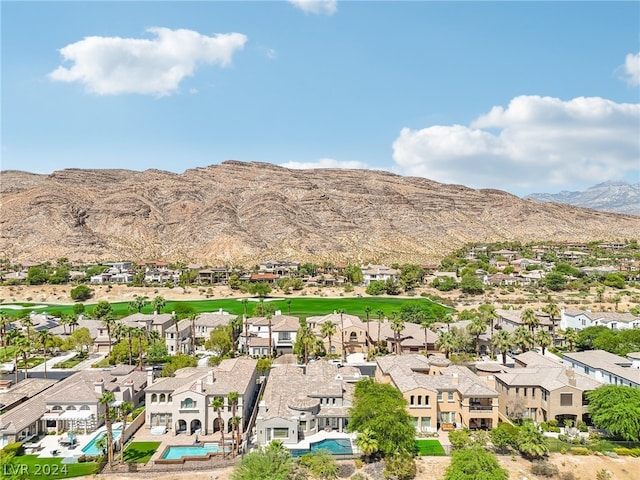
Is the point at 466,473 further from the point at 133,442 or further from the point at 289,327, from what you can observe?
the point at 289,327

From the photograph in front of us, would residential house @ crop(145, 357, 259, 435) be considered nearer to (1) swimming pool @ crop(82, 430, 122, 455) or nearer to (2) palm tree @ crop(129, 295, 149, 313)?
(1) swimming pool @ crop(82, 430, 122, 455)

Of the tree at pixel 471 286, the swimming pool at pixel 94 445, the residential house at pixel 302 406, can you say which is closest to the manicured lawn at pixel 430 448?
the residential house at pixel 302 406

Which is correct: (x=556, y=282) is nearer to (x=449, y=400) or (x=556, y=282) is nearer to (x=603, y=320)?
(x=603, y=320)

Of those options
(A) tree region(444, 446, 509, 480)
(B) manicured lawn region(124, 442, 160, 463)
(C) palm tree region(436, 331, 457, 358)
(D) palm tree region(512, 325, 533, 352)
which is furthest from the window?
(B) manicured lawn region(124, 442, 160, 463)

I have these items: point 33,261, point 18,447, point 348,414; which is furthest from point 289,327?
point 33,261

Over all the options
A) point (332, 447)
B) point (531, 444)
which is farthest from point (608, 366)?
point (332, 447)

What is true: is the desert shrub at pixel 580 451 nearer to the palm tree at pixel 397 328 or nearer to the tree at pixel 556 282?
the palm tree at pixel 397 328
